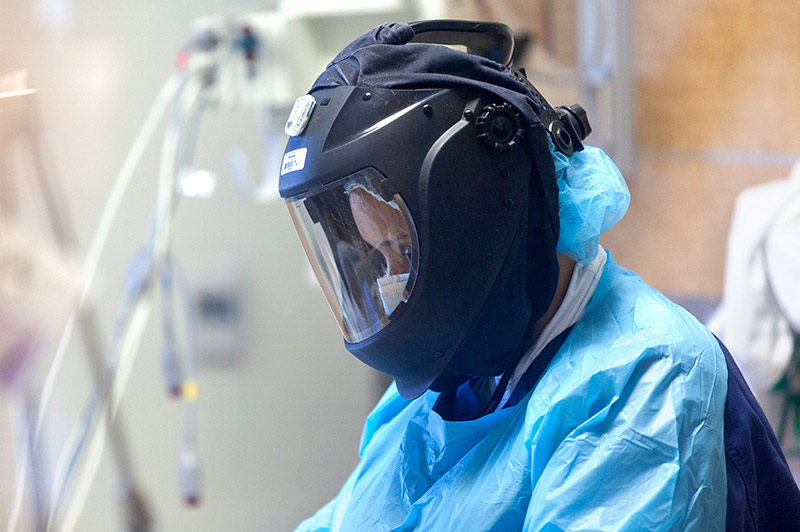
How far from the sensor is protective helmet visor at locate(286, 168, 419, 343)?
93 centimetres

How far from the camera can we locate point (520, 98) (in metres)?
0.92

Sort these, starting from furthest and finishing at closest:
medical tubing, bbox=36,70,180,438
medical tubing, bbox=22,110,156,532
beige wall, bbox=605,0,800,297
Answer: medical tubing, bbox=36,70,180,438, beige wall, bbox=605,0,800,297, medical tubing, bbox=22,110,156,532

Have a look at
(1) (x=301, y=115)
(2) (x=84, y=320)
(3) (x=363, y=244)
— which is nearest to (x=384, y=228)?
(3) (x=363, y=244)

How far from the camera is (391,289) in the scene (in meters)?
0.96

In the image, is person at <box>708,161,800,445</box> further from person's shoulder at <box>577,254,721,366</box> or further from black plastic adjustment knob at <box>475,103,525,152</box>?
black plastic adjustment knob at <box>475,103,525,152</box>

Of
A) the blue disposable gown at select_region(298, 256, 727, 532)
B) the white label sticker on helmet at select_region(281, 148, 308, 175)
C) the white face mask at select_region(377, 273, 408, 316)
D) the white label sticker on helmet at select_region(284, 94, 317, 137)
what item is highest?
the white label sticker on helmet at select_region(284, 94, 317, 137)

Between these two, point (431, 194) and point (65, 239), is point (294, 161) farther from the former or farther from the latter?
point (65, 239)

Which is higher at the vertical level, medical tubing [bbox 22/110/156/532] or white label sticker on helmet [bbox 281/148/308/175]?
white label sticker on helmet [bbox 281/148/308/175]

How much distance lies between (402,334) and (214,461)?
61.3 inches

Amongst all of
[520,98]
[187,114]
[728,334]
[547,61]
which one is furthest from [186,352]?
[520,98]

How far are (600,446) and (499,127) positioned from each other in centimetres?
37

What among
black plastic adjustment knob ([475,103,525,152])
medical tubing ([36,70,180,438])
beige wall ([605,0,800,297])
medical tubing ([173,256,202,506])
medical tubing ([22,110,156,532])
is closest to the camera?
black plastic adjustment knob ([475,103,525,152])

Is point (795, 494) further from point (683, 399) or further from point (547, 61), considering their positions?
point (547, 61)

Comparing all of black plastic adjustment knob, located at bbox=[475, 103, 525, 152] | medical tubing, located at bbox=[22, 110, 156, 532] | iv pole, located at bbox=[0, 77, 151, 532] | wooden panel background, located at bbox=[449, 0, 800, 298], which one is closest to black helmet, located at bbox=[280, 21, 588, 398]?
black plastic adjustment knob, located at bbox=[475, 103, 525, 152]
